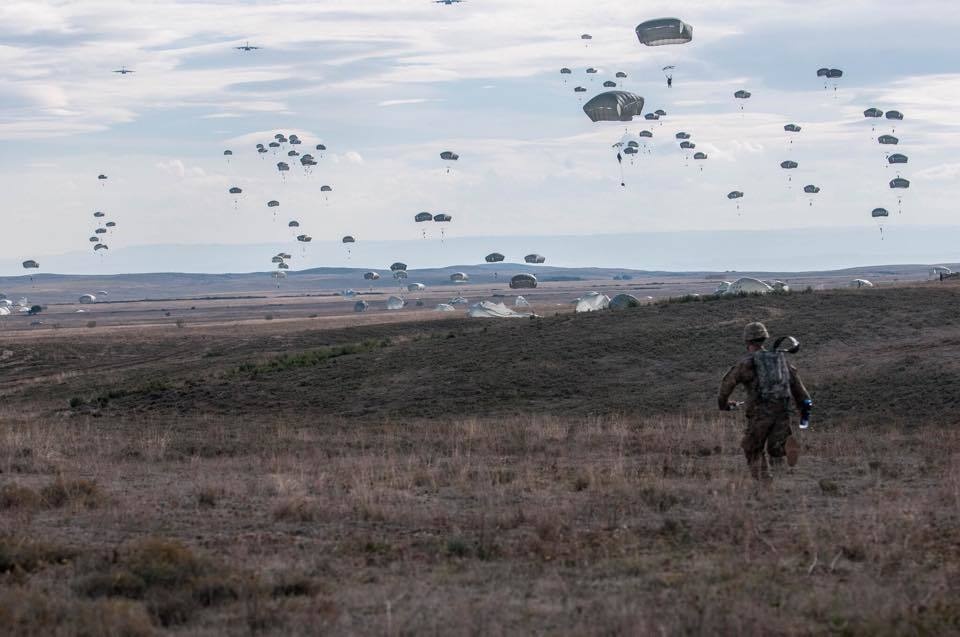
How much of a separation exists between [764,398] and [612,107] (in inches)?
1818

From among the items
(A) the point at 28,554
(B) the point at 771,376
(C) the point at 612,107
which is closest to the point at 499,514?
(B) the point at 771,376

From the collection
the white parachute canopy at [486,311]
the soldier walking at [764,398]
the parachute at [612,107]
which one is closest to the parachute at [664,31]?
the parachute at [612,107]

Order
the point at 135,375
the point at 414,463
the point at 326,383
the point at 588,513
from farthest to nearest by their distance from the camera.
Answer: the point at 135,375, the point at 326,383, the point at 414,463, the point at 588,513

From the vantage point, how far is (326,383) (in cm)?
3872

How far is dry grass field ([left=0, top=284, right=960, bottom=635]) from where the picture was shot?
902cm

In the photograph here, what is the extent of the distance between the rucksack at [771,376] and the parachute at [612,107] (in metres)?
45.8

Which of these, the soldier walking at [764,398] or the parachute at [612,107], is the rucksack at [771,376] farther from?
the parachute at [612,107]

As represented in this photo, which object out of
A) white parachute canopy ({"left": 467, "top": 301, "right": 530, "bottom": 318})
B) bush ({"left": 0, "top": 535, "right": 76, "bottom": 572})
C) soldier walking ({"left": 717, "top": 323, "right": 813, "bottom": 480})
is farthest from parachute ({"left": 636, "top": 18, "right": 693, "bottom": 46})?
bush ({"left": 0, "top": 535, "right": 76, "bottom": 572})

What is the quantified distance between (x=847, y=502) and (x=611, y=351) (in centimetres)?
2533

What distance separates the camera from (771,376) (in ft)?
49.2

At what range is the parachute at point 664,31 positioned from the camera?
204ft

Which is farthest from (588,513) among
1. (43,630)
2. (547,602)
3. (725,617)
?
(43,630)

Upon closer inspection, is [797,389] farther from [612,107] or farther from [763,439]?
[612,107]

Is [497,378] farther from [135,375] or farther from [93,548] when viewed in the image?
[93,548]
